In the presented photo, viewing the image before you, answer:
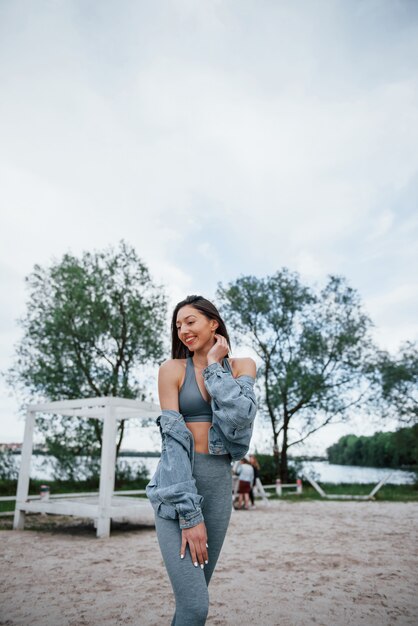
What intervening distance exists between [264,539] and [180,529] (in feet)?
24.0

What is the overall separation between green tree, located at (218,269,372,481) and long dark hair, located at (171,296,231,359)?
21.7m

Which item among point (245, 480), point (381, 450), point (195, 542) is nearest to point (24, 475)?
point (245, 480)

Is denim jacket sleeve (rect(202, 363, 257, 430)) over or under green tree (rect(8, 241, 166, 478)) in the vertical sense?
under

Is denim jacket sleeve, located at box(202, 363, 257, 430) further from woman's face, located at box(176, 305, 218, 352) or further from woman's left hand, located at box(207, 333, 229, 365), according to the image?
woman's face, located at box(176, 305, 218, 352)

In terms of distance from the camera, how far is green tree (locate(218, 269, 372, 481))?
79.1ft

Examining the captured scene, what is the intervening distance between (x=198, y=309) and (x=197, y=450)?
25.8 inches

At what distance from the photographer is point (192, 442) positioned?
5.88 ft

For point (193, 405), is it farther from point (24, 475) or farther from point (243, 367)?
point (24, 475)

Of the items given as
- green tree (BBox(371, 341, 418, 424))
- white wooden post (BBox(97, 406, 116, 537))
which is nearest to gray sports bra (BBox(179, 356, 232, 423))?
white wooden post (BBox(97, 406, 116, 537))

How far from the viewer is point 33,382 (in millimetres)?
17891

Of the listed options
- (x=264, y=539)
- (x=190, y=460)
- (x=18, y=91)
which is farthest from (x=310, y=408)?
(x=190, y=460)

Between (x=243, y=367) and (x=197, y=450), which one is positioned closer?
(x=197, y=450)

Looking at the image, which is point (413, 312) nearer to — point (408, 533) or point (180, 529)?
point (408, 533)

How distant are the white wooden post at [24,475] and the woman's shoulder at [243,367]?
8.41 metres
